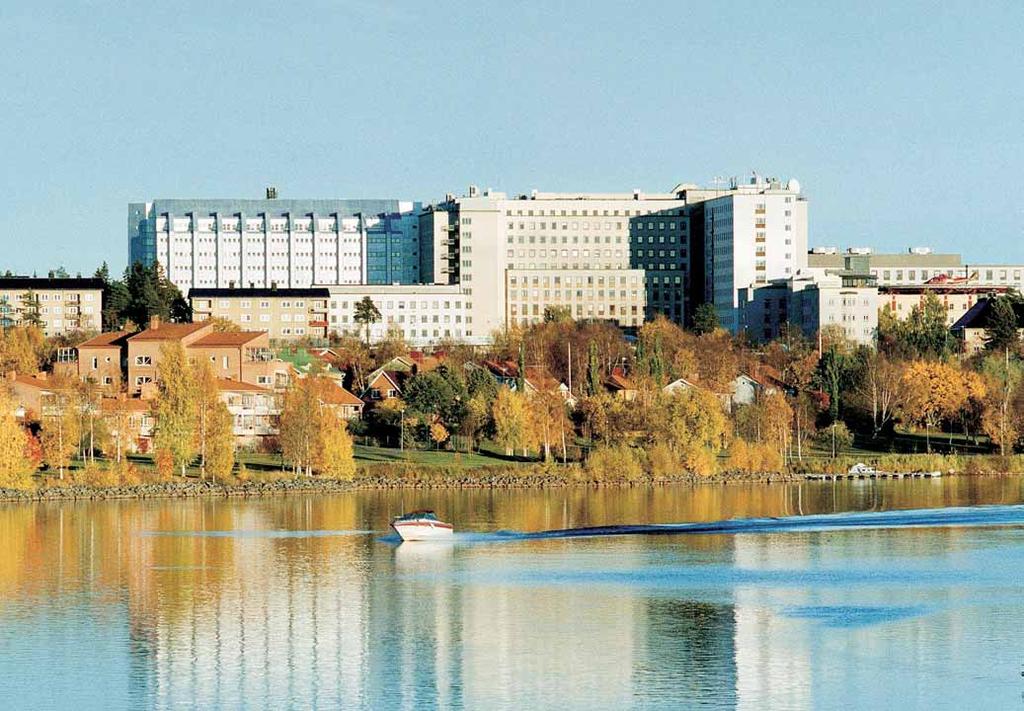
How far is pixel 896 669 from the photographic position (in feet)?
125

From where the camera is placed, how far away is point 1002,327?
149375 millimetres

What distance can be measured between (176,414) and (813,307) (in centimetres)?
9843

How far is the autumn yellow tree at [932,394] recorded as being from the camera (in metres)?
110

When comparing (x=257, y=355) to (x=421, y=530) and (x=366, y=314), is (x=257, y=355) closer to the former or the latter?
(x=421, y=530)

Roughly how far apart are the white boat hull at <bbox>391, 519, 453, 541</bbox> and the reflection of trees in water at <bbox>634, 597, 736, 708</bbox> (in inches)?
650

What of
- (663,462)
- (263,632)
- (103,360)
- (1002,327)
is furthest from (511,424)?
(1002,327)

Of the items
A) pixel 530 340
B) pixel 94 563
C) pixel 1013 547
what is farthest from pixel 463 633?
pixel 530 340

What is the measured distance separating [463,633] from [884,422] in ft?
237

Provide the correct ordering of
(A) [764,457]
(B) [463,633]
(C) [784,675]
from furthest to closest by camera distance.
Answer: (A) [764,457] < (B) [463,633] < (C) [784,675]

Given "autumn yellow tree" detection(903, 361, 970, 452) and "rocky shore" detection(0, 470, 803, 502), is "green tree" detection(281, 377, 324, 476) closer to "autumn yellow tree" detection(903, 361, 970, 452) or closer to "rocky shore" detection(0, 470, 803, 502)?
"rocky shore" detection(0, 470, 803, 502)

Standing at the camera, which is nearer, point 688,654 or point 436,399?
point 688,654

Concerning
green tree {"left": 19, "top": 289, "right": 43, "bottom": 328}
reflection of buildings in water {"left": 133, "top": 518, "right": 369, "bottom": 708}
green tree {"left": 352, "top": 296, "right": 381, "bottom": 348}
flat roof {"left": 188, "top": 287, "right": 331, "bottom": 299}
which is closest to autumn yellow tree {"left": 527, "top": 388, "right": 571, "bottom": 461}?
reflection of buildings in water {"left": 133, "top": 518, "right": 369, "bottom": 708}

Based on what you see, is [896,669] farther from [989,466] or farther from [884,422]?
[884,422]

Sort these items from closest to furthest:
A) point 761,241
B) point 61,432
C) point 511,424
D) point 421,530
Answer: point 421,530, point 61,432, point 511,424, point 761,241
